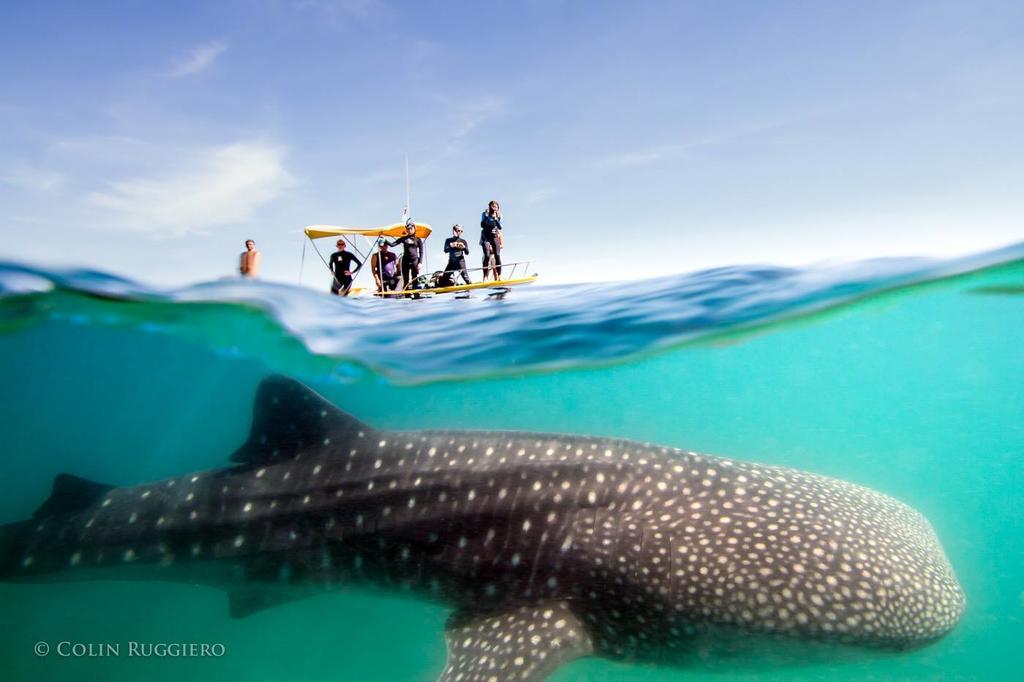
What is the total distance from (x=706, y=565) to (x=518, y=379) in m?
12.7

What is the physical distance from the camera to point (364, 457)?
6.18 meters

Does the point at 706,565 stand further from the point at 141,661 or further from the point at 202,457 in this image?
the point at 202,457

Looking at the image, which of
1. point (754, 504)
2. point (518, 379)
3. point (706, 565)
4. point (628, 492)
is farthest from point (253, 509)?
point (518, 379)

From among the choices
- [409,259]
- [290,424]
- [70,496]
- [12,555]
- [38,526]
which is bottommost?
[12,555]

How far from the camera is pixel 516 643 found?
4.80 meters

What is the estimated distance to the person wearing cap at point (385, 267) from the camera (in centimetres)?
1477

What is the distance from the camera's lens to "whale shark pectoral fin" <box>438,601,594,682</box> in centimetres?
456

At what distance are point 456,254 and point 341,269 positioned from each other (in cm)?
297

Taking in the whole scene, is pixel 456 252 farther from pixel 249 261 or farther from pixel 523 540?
pixel 523 540

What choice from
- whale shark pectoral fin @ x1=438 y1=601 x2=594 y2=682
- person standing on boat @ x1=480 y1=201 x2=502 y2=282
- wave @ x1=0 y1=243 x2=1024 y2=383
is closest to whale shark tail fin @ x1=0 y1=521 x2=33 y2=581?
wave @ x1=0 y1=243 x2=1024 y2=383

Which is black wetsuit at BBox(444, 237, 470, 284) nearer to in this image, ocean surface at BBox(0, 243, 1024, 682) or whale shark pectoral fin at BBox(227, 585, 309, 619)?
ocean surface at BBox(0, 243, 1024, 682)

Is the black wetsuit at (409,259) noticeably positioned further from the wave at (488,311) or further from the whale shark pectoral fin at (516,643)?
the whale shark pectoral fin at (516,643)

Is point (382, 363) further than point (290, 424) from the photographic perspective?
Yes

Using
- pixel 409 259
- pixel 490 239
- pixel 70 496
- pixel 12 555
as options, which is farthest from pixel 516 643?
pixel 409 259
